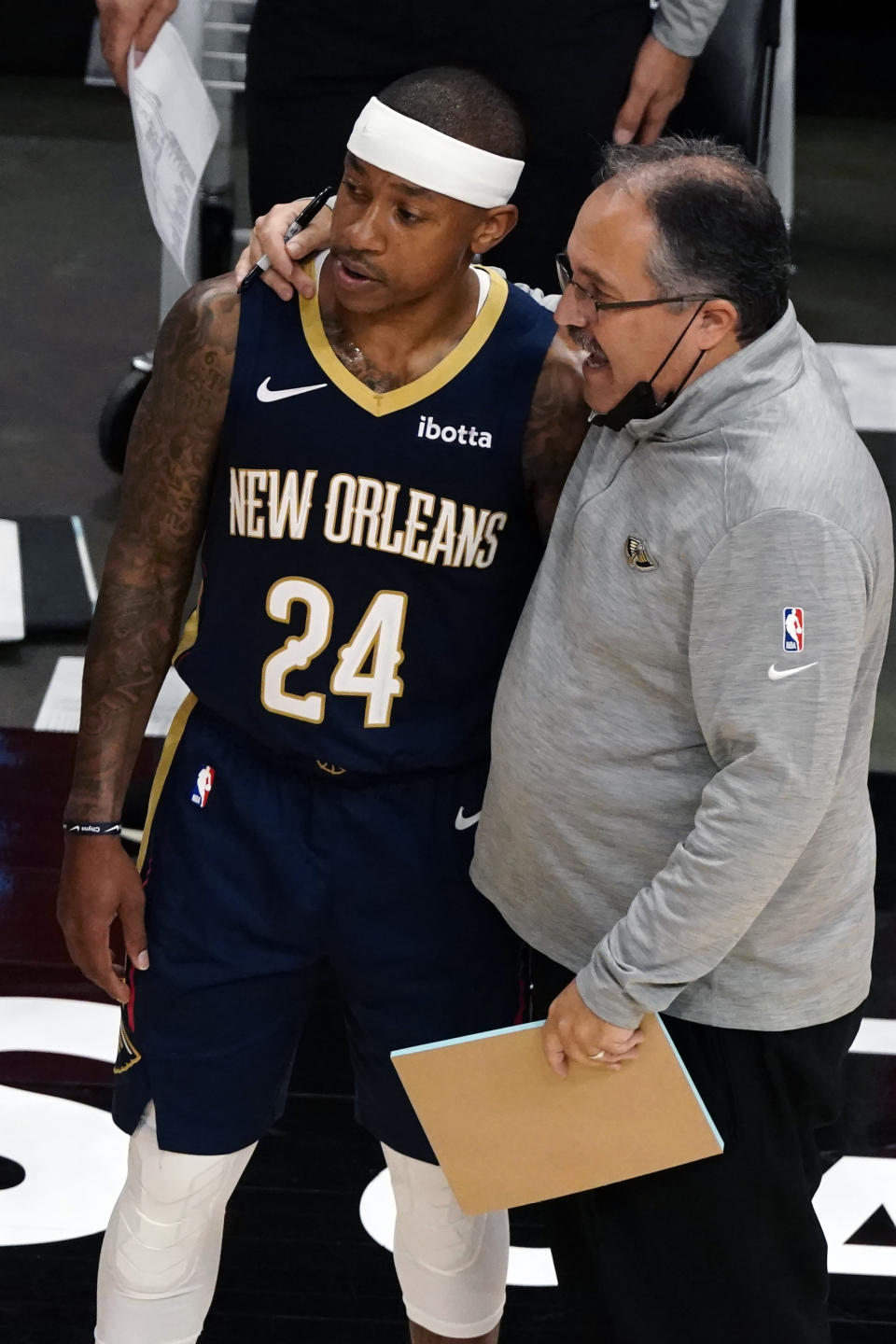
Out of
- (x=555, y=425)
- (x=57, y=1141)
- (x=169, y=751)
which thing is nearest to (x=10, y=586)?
(x=57, y=1141)

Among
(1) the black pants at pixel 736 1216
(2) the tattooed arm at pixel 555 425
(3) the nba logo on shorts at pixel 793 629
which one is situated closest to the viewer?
(3) the nba logo on shorts at pixel 793 629

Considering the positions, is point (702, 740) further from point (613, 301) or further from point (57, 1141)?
point (57, 1141)

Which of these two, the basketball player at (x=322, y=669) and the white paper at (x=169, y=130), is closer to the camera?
the basketball player at (x=322, y=669)

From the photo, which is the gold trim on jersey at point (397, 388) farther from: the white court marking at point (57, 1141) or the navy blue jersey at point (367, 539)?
the white court marking at point (57, 1141)

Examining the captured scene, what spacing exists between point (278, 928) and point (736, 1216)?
614mm

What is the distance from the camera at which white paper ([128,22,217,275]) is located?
3.06 meters

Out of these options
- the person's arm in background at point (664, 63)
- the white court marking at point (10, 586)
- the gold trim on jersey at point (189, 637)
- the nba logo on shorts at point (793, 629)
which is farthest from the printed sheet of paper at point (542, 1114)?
the white court marking at point (10, 586)

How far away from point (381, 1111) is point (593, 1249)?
33 centimetres

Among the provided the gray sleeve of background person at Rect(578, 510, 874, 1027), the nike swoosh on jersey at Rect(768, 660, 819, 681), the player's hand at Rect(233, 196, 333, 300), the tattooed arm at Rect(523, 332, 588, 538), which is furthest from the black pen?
the nike swoosh on jersey at Rect(768, 660, 819, 681)

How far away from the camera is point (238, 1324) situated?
101 inches

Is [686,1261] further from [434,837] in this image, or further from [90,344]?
[90,344]

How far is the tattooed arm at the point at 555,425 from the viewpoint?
2.05 m

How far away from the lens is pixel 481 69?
2.83m

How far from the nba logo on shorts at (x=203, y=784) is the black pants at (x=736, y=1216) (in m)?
0.49
